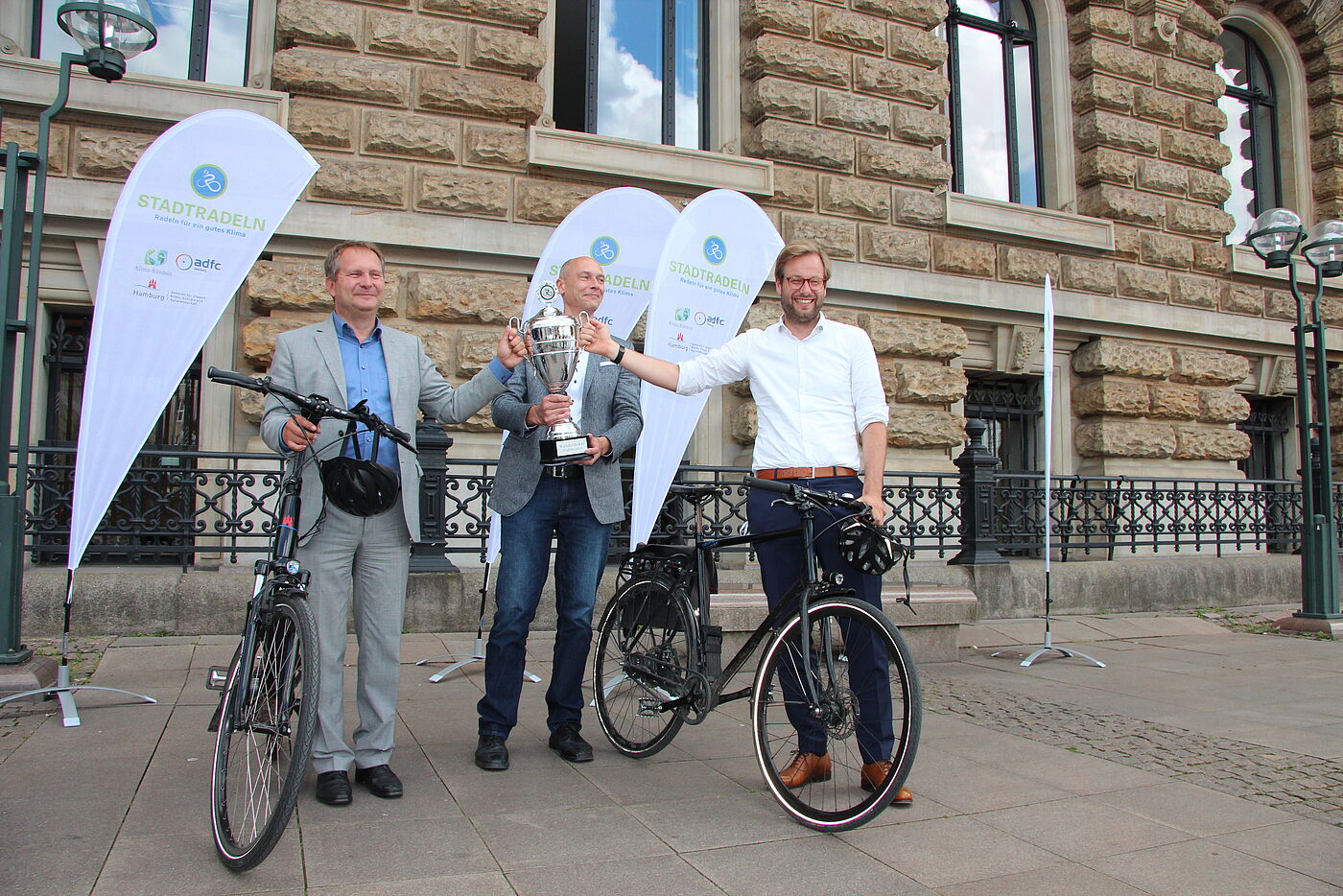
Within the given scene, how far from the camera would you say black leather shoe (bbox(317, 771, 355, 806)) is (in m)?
3.30

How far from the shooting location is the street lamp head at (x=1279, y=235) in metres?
8.88

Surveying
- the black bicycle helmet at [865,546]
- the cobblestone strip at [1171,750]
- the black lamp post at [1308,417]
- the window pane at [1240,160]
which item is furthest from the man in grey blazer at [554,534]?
the window pane at [1240,160]

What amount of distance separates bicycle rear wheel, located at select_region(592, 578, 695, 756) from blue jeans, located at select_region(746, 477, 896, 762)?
1.38 feet

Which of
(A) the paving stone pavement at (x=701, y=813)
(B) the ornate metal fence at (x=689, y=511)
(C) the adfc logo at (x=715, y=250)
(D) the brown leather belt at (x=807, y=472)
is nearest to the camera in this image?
(A) the paving stone pavement at (x=701, y=813)

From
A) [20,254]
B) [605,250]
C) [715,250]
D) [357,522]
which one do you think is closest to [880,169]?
[715,250]

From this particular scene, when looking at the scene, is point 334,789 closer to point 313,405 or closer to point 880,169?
point 313,405

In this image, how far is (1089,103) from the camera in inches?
468

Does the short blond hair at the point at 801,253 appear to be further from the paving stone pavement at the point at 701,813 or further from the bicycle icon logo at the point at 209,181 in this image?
the bicycle icon logo at the point at 209,181

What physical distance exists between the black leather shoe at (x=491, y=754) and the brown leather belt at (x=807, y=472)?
1525 millimetres

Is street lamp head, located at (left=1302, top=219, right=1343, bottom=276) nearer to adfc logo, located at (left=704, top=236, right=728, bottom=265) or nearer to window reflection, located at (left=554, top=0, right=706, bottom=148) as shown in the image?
window reflection, located at (left=554, top=0, right=706, bottom=148)

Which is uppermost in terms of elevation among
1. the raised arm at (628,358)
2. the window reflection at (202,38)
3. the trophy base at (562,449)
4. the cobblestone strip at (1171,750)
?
the window reflection at (202,38)

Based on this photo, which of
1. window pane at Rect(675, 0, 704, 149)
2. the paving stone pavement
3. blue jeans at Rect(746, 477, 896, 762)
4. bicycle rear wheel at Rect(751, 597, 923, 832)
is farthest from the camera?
window pane at Rect(675, 0, 704, 149)

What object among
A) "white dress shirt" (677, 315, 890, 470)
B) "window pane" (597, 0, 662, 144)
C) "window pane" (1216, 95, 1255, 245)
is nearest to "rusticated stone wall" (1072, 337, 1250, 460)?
"window pane" (1216, 95, 1255, 245)

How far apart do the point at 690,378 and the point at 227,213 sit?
2.90 m
